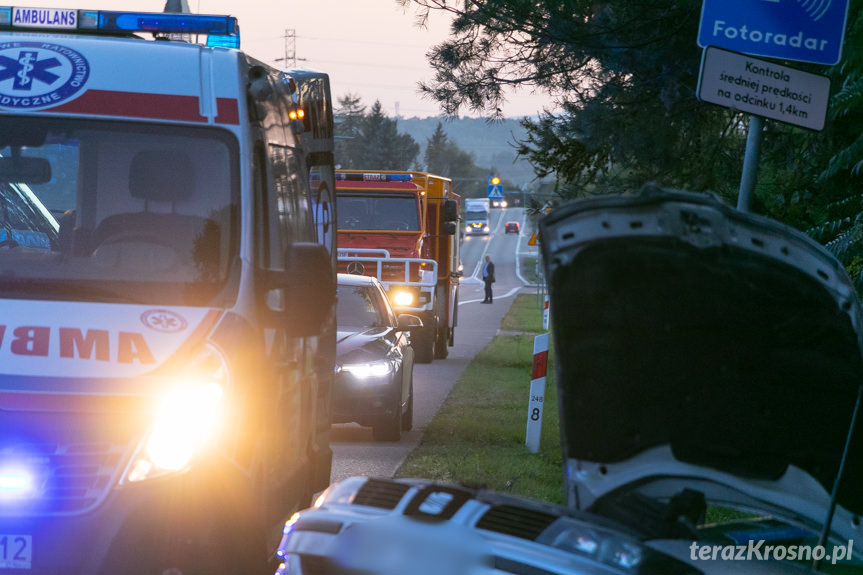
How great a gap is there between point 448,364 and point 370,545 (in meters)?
21.2

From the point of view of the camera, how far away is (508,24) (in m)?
12.2

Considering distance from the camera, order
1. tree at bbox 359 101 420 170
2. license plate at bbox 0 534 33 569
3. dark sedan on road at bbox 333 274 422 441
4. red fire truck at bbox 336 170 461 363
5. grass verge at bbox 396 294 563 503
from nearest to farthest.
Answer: license plate at bbox 0 534 33 569
grass verge at bbox 396 294 563 503
dark sedan on road at bbox 333 274 422 441
red fire truck at bbox 336 170 461 363
tree at bbox 359 101 420 170

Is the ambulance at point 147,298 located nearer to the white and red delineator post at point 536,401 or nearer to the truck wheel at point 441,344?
the white and red delineator post at point 536,401

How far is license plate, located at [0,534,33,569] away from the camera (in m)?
4.95

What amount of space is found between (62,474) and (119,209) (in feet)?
4.83

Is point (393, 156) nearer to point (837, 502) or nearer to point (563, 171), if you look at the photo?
point (563, 171)

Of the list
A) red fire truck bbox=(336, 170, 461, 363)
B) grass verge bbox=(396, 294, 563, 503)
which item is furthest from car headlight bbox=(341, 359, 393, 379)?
red fire truck bbox=(336, 170, 461, 363)

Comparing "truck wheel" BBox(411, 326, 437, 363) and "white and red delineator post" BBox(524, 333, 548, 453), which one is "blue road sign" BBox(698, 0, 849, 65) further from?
"truck wheel" BBox(411, 326, 437, 363)

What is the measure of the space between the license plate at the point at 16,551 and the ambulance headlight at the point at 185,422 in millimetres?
436

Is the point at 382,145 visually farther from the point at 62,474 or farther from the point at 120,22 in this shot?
the point at 62,474

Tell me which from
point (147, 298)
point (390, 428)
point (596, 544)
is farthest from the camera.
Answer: point (390, 428)

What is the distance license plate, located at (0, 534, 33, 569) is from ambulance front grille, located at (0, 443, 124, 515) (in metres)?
0.10

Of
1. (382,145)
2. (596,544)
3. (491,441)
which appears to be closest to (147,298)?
(596,544)

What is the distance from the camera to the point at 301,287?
19.0ft
